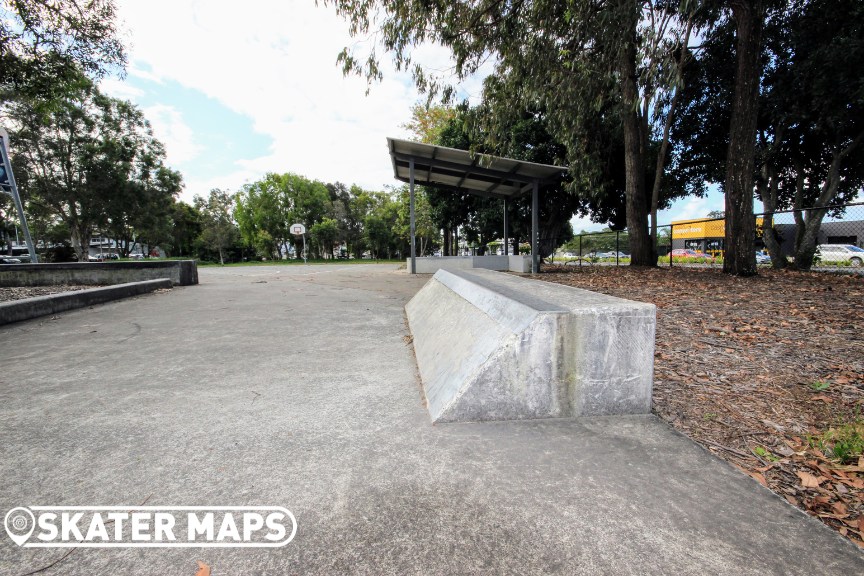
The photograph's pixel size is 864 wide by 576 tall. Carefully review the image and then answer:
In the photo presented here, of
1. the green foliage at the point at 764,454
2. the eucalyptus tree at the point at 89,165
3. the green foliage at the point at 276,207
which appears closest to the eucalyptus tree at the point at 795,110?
the green foliage at the point at 764,454

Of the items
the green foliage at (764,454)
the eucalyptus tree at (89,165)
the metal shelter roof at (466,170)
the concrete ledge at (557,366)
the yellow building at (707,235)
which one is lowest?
the green foliage at (764,454)

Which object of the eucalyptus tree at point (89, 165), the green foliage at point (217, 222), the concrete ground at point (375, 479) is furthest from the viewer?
the green foliage at point (217, 222)

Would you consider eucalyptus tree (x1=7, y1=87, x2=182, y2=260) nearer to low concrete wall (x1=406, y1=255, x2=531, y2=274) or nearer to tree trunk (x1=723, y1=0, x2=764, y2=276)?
low concrete wall (x1=406, y1=255, x2=531, y2=274)

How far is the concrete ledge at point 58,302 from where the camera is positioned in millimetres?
5836

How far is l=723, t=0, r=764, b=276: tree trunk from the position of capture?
9.09 metres

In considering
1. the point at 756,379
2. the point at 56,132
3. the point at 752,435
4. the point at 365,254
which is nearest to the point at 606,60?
the point at 756,379

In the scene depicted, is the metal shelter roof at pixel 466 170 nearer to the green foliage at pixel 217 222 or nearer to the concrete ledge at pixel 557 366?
the concrete ledge at pixel 557 366

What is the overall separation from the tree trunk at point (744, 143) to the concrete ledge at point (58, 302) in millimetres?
14581

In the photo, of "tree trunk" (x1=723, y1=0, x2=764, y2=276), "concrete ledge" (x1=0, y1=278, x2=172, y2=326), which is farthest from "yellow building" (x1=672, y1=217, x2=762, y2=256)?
"concrete ledge" (x1=0, y1=278, x2=172, y2=326)

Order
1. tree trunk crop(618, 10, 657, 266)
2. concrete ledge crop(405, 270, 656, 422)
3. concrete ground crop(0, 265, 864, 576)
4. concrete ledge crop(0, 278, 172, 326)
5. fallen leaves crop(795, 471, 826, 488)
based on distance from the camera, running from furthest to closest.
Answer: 1. tree trunk crop(618, 10, 657, 266)
2. concrete ledge crop(0, 278, 172, 326)
3. concrete ledge crop(405, 270, 656, 422)
4. fallen leaves crop(795, 471, 826, 488)
5. concrete ground crop(0, 265, 864, 576)

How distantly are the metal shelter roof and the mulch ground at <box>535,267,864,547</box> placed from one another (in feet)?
26.6

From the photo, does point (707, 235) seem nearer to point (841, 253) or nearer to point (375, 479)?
point (841, 253)

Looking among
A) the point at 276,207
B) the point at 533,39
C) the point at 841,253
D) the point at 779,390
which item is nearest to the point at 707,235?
the point at 841,253

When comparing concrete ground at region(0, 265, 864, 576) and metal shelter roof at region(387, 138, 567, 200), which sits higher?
metal shelter roof at region(387, 138, 567, 200)
